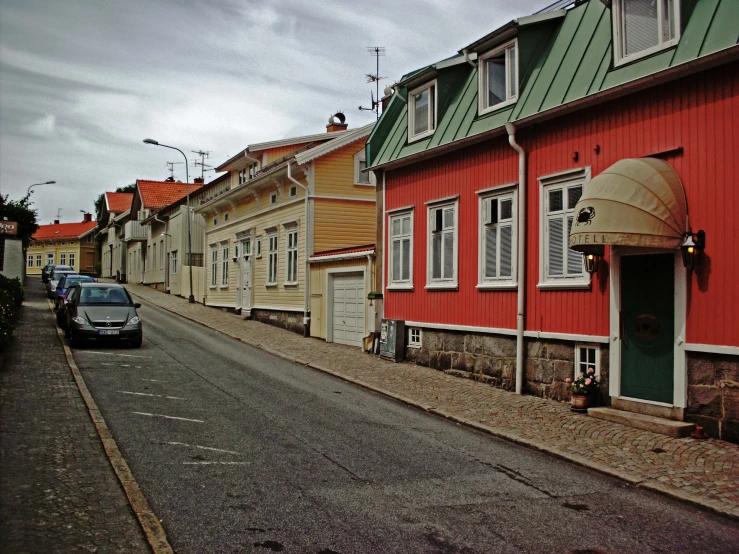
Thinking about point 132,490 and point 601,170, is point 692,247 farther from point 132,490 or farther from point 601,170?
point 132,490

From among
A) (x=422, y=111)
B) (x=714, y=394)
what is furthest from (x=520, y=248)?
(x=422, y=111)

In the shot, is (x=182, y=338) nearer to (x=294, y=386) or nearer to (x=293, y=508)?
(x=294, y=386)

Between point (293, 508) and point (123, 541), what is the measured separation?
147cm

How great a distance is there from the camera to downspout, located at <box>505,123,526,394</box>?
42.0ft

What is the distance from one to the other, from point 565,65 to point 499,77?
2038 mm

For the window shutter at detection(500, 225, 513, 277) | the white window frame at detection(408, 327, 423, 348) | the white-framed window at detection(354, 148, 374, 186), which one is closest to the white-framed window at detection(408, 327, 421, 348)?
the white window frame at detection(408, 327, 423, 348)

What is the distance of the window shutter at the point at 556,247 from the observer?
12.2m

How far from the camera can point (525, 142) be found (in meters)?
13.1

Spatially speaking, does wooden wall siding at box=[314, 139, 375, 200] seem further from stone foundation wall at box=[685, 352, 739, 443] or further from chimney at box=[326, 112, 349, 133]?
stone foundation wall at box=[685, 352, 739, 443]

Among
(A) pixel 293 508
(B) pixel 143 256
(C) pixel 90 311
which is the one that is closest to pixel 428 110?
(C) pixel 90 311

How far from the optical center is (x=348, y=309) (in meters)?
21.2

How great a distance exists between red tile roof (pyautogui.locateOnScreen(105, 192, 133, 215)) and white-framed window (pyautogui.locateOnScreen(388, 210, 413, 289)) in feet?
209

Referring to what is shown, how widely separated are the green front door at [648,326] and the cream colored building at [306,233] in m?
9.15

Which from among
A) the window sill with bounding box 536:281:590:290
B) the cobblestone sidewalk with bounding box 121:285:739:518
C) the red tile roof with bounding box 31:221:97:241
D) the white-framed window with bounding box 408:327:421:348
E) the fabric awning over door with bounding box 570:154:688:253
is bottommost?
the cobblestone sidewalk with bounding box 121:285:739:518
